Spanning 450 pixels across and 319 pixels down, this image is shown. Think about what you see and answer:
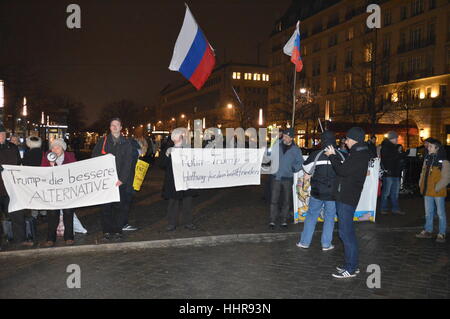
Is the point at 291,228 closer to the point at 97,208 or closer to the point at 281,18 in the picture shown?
the point at 97,208

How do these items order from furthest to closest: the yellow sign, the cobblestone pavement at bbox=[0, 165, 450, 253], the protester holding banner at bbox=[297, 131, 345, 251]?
the yellow sign < the cobblestone pavement at bbox=[0, 165, 450, 253] < the protester holding banner at bbox=[297, 131, 345, 251]

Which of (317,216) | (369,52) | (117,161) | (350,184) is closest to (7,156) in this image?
Result: (117,161)

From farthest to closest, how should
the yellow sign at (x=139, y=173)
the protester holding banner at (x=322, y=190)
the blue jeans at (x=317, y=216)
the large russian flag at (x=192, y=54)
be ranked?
1. the large russian flag at (x=192, y=54)
2. the yellow sign at (x=139, y=173)
3. the blue jeans at (x=317, y=216)
4. the protester holding banner at (x=322, y=190)

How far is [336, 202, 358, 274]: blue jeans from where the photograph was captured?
5656 mm

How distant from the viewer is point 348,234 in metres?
5.69

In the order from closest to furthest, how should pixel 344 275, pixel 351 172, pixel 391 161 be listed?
pixel 351 172
pixel 344 275
pixel 391 161

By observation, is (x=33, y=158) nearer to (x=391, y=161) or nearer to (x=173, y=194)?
(x=173, y=194)

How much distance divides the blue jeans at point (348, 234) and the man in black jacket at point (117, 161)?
3.83 m

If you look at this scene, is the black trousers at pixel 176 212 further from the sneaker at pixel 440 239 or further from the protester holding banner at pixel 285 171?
the sneaker at pixel 440 239

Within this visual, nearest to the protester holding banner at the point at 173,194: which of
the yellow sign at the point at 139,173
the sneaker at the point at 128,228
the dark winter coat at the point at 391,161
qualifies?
the sneaker at the point at 128,228

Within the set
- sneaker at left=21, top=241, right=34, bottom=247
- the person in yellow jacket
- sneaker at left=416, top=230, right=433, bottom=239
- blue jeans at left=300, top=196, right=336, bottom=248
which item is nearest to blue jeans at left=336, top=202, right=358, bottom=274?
blue jeans at left=300, top=196, right=336, bottom=248

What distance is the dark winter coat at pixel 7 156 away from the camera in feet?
22.5

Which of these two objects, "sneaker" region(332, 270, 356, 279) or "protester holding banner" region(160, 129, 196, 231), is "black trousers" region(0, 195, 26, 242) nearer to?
"protester holding banner" region(160, 129, 196, 231)

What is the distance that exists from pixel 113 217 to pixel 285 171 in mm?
3439
